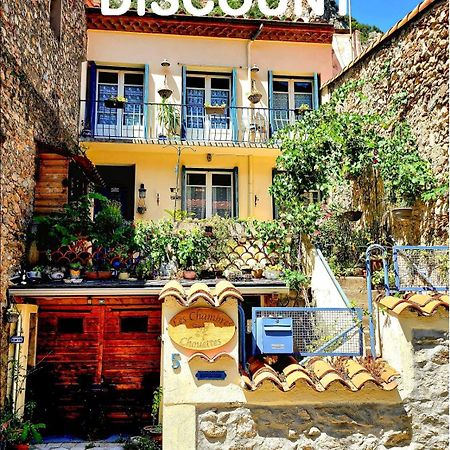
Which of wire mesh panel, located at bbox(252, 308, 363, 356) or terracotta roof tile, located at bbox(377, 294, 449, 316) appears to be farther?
wire mesh panel, located at bbox(252, 308, 363, 356)

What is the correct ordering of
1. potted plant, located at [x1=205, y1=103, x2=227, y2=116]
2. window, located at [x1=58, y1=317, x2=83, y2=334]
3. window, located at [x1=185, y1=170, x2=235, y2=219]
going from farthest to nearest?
window, located at [x1=185, y1=170, x2=235, y2=219]
potted plant, located at [x1=205, y1=103, x2=227, y2=116]
window, located at [x1=58, y1=317, x2=83, y2=334]

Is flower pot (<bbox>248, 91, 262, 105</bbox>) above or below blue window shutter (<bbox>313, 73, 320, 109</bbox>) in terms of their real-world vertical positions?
below

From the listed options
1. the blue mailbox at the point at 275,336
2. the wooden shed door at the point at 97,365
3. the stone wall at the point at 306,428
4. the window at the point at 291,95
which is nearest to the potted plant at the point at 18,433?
the wooden shed door at the point at 97,365

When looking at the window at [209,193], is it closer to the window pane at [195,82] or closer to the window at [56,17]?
the window pane at [195,82]

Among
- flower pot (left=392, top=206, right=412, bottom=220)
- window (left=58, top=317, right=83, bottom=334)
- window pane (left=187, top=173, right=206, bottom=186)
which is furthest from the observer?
window pane (left=187, top=173, right=206, bottom=186)

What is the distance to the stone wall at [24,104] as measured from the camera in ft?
24.9

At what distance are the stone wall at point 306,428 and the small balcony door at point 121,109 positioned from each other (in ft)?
34.8

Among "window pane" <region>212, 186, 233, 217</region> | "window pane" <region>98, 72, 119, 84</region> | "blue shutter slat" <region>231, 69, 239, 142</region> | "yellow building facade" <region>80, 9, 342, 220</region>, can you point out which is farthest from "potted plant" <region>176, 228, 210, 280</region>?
"window pane" <region>98, 72, 119, 84</region>

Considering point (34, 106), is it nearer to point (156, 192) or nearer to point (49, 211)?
point (49, 211)

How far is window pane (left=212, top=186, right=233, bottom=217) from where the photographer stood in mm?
14383

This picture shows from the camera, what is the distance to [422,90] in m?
9.29

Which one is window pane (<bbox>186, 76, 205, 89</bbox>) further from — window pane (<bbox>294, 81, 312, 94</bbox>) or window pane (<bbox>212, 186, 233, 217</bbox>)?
window pane (<bbox>212, 186, 233, 217</bbox>)

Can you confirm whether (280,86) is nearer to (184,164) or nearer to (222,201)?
(184,164)

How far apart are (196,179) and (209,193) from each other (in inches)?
24.5
